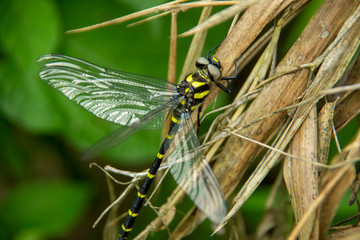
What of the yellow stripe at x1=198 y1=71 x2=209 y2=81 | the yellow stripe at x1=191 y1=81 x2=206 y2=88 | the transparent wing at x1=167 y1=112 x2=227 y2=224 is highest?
the yellow stripe at x1=198 y1=71 x2=209 y2=81

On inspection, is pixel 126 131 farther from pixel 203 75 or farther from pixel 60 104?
pixel 60 104

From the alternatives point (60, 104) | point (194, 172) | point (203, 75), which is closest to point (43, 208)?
point (60, 104)

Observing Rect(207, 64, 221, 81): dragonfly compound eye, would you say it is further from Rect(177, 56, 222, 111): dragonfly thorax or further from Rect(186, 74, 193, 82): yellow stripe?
Rect(186, 74, 193, 82): yellow stripe

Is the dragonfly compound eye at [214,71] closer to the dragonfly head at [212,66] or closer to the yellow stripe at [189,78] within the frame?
the dragonfly head at [212,66]

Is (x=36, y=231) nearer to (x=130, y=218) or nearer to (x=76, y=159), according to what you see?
(x=76, y=159)

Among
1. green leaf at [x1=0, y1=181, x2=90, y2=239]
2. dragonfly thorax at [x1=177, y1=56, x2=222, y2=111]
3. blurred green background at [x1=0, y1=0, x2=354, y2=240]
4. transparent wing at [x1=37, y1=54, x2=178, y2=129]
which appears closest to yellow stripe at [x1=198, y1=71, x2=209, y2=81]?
dragonfly thorax at [x1=177, y1=56, x2=222, y2=111]
